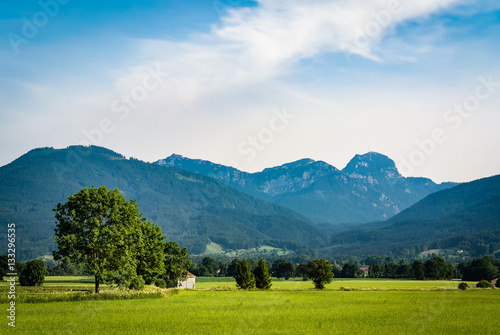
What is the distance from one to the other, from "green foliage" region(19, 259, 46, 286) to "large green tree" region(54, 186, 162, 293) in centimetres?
3816

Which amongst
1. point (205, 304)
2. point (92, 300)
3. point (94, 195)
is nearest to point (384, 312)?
point (205, 304)

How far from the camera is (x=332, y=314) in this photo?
1932 inches

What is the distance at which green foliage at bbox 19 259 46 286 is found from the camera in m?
97.3

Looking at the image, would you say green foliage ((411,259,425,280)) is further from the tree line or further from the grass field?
the grass field

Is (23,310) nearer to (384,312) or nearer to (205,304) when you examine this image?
(205,304)

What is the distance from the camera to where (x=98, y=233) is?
63.0 metres

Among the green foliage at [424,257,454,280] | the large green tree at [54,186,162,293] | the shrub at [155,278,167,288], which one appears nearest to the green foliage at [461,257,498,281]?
the green foliage at [424,257,454,280]

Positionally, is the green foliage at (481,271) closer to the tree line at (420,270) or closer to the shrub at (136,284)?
the tree line at (420,270)

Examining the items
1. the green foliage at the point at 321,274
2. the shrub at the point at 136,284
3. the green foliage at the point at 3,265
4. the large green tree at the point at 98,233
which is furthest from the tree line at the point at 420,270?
the large green tree at the point at 98,233

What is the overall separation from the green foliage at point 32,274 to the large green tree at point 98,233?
38.2 metres

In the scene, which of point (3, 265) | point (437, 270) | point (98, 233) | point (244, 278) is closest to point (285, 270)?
point (437, 270)

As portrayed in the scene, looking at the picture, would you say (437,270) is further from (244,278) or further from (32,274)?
(32,274)

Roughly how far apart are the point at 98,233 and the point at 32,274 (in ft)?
147

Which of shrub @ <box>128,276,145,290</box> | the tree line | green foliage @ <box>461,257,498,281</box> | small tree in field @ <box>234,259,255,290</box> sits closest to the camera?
shrub @ <box>128,276,145,290</box>
